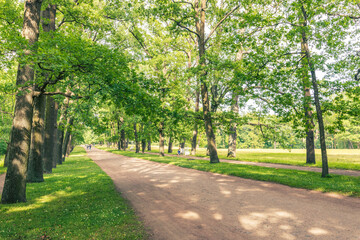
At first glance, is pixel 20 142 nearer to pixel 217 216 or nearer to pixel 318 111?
pixel 217 216

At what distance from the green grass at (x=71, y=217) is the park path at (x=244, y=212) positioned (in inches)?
22.1

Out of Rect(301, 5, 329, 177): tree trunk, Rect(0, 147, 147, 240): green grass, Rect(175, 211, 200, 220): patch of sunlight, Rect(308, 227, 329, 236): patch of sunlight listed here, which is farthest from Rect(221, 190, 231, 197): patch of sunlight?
Rect(301, 5, 329, 177): tree trunk

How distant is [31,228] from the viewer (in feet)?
17.9

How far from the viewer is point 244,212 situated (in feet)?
20.4

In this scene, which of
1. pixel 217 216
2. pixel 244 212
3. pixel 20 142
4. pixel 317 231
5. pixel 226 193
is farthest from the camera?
pixel 226 193

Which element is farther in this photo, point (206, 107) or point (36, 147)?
point (206, 107)

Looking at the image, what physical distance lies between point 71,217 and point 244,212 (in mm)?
5222

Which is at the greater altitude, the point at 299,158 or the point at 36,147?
the point at 36,147

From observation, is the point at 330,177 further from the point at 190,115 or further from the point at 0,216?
the point at 0,216

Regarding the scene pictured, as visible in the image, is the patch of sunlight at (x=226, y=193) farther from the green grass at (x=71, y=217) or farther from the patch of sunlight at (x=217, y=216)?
the green grass at (x=71, y=217)

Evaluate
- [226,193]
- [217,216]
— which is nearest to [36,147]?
[226,193]


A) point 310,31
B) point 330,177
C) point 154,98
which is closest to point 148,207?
point 154,98

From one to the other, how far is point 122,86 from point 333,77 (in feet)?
43.5

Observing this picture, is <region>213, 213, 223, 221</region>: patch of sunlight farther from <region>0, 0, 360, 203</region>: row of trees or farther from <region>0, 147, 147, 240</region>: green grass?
<region>0, 0, 360, 203</region>: row of trees
